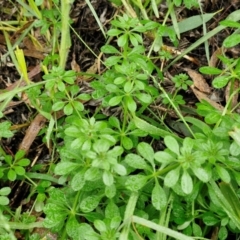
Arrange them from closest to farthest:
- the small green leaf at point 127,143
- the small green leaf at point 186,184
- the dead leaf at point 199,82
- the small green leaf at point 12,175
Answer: the small green leaf at point 186,184 → the small green leaf at point 127,143 → the small green leaf at point 12,175 → the dead leaf at point 199,82

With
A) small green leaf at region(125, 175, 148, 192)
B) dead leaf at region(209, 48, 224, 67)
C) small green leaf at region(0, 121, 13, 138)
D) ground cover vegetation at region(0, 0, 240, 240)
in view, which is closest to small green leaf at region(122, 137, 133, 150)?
ground cover vegetation at region(0, 0, 240, 240)

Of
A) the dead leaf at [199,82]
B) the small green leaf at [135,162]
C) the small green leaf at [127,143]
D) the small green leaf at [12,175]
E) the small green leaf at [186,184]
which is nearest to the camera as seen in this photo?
the small green leaf at [186,184]

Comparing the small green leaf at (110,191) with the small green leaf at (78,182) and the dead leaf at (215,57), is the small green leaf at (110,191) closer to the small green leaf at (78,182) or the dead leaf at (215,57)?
the small green leaf at (78,182)

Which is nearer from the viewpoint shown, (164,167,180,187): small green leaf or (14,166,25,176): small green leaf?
(164,167,180,187): small green leaf

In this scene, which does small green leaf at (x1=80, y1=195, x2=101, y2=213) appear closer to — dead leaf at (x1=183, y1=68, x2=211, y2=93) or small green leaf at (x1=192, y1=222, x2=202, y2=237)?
small green leaf at (x1=192, y1=222, x2=202, y2=237)

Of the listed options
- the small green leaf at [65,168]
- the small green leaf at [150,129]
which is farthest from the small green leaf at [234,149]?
the small green leaf at [65,168]

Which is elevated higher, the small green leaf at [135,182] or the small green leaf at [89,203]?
the small green leaf at [135,182]

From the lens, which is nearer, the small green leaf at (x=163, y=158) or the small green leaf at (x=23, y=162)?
the small green leaf at (x=163, y=158)
